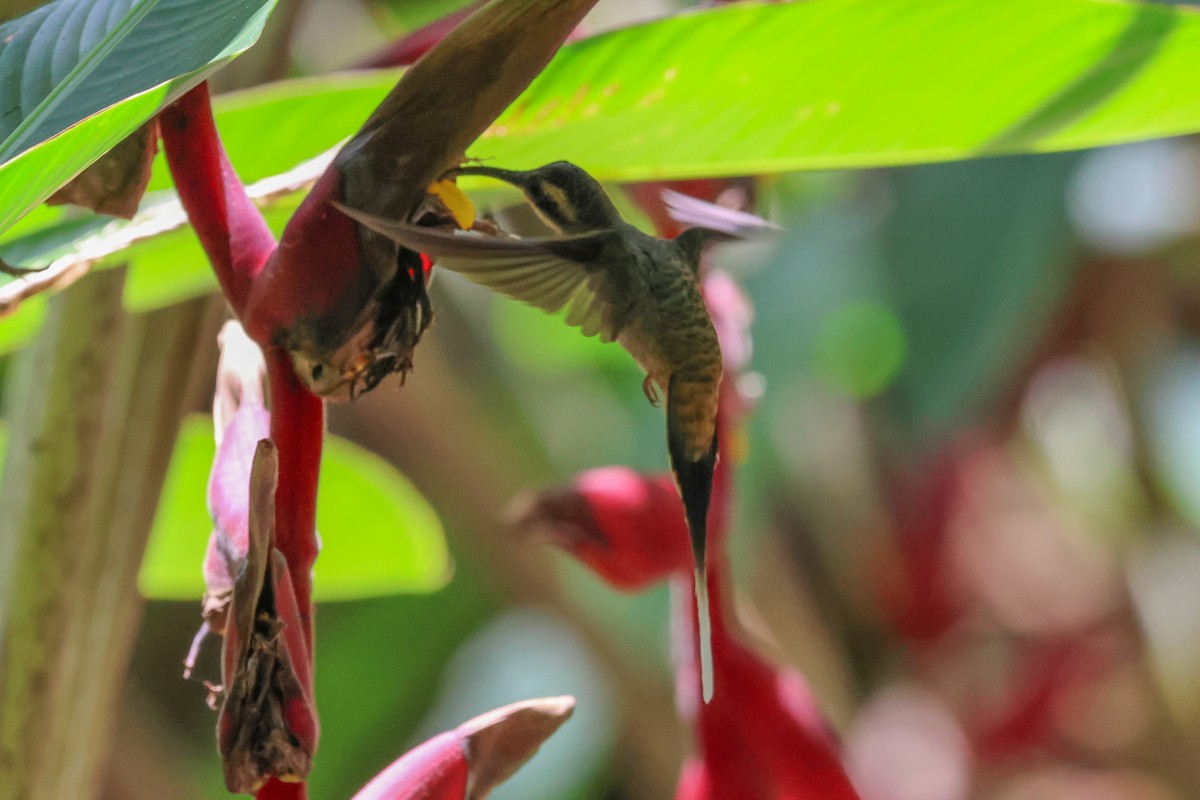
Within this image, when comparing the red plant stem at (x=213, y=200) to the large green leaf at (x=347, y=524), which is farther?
the large green leaf at (x=347, y=524)

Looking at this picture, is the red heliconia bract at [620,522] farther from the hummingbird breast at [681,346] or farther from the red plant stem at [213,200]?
the red plant stem at [213,200]

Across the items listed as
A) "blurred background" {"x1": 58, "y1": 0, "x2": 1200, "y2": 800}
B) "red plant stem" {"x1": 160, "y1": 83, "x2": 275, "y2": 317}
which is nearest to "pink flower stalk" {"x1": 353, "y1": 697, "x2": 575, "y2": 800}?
"red plant stem" {"x1": 160, "y1": 83, "x2": 275, "y2": 317}

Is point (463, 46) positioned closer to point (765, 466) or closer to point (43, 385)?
point (43, 385)

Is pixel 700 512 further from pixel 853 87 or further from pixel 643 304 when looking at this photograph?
pixel 853 87

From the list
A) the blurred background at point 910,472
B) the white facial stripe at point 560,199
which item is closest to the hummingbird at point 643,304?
the white facial stripe at point 560,199

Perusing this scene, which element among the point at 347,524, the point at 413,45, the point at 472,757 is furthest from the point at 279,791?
the point at 347,524

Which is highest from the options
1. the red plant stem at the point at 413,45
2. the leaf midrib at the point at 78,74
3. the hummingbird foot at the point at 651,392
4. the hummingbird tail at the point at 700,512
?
the leaf midrib at the point at 78,74

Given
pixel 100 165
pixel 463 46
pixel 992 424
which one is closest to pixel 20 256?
pixel 100 165
